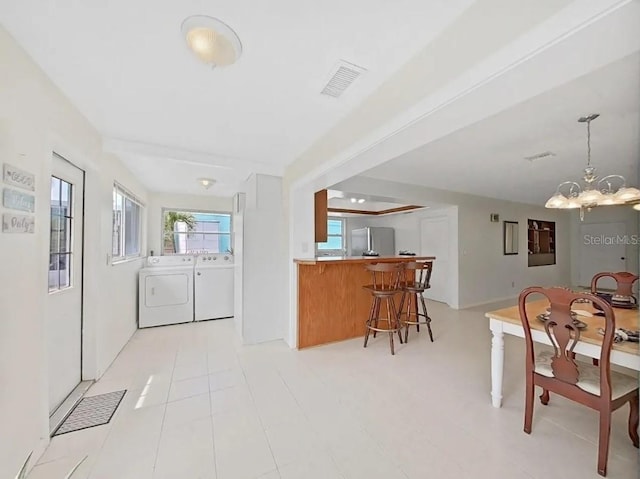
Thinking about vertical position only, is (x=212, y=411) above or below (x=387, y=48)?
below

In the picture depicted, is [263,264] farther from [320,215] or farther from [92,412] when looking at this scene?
[92,412]

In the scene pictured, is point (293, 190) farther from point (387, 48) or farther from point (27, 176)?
point (27, 176)

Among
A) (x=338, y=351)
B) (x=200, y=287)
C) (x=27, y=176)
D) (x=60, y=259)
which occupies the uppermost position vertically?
(x=27, y=176)

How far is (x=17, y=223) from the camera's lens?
1365 millimetres

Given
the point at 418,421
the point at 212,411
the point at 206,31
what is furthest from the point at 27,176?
the point at 418,421

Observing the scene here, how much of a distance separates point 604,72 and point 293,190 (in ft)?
8.72

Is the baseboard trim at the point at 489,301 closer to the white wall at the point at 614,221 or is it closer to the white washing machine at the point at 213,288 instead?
the white wall at the point at 614,221

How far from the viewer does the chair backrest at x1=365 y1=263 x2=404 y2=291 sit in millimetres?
3066

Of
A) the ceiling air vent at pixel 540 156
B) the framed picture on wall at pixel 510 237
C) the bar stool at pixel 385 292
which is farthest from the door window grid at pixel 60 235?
the framed picture on wall at pixel 510 237

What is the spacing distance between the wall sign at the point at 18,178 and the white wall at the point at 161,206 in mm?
A: 3817

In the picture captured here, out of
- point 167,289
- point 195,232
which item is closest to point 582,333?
point 167,289

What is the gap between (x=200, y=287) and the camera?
4262mm

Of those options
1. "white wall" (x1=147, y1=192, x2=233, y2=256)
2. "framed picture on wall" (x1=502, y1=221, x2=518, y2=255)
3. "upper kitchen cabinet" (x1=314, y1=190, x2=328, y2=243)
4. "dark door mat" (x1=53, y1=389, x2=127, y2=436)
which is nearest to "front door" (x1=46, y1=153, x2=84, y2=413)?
"dark door mat" (x1=53, y1=389, x2=127, y2=436)

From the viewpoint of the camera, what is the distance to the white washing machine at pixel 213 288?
14.0 feet
